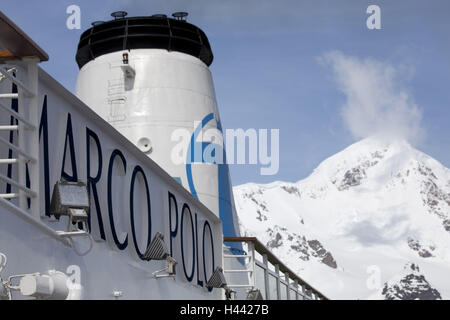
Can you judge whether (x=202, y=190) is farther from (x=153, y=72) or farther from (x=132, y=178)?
(x=132, y=178)

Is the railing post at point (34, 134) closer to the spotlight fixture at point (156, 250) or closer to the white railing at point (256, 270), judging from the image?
the spotlight fixture at point (156, 250)

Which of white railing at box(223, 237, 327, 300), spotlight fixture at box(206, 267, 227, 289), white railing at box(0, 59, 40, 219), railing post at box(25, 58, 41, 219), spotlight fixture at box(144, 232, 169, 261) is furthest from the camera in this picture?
white railing at box(223, 237, 327, 300)

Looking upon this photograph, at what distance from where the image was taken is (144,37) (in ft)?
87.4

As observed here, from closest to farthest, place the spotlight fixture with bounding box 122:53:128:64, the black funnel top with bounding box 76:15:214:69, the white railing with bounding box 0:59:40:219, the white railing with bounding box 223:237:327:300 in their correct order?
the white railing with bounding box 0:59:40:219 → the white railing with bounding box 223:237:327:300 → the spotlight fixture with bounding box 122:53:128:64 → the black funnel top with bounding box 76:15:214:69

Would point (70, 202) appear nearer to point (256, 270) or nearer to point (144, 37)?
point (256, 270)

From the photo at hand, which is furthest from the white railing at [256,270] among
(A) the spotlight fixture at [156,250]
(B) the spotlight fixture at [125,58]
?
(A) the spotlight fixture at [156,250]

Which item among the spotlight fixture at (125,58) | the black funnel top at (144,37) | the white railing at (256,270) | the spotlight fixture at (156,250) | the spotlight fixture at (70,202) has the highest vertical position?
the black funnel top at (144,37)

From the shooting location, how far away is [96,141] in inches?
403

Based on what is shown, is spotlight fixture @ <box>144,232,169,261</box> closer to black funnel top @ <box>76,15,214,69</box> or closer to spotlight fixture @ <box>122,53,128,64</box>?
spotlight fixture @ <box>122,53,128,64</box>

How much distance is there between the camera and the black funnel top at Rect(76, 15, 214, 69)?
87.2ft

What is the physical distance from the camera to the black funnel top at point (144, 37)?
87.2 feet

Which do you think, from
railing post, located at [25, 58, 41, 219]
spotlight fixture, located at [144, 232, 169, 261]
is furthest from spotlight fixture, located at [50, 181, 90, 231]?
spotlight fixture, located at [144, 232, 169, 261]
